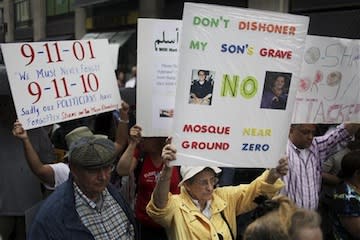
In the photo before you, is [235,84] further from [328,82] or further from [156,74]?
[328,82]

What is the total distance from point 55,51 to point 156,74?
67cm

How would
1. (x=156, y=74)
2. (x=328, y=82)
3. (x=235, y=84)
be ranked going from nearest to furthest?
1. (x=235, y=84)
2. (x=156, y=74)
3. (x=328, y=82)

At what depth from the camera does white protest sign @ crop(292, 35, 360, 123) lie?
11.5 ft

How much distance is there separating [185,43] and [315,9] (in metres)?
6.92

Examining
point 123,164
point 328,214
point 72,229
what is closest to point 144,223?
point 123,164

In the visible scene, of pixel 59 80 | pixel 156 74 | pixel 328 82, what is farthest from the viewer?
pixel 328 82

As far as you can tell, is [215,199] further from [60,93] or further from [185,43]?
[60,93]

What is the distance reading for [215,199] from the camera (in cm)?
290

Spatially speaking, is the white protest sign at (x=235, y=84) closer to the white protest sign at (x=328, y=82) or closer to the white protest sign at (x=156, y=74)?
the white protest sign at (x=156, y=74)

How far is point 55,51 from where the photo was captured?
3.36 metres

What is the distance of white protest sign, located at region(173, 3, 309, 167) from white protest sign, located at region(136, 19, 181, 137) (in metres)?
0.56

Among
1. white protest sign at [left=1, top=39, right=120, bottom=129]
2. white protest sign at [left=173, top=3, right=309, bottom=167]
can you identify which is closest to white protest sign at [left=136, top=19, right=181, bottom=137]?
white protest sign at [left=1, top=39, right=120, bottom=129]

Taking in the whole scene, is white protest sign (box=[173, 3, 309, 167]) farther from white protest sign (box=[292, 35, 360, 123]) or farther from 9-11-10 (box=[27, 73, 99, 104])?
9-11-10 (box=[27, 73, 99, 104])

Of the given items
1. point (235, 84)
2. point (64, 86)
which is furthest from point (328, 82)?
point (64, 86)
